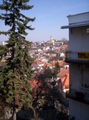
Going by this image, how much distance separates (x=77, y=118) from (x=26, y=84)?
193 inches

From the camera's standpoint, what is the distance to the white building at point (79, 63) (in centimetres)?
1783

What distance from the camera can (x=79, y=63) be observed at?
59.5 feet

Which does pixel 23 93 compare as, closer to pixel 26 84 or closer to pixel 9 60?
pixel 26 84

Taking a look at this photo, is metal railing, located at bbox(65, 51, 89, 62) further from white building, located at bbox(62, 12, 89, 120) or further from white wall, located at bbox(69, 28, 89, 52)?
white wall, located at bbox(69, 28, 89, 52)

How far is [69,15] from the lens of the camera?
19.5 meters

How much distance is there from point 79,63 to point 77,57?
0.52 metres

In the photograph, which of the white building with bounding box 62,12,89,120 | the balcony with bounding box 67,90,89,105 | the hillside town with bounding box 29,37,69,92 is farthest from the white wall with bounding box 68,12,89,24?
the balcony with bounding box 67,90,89,105

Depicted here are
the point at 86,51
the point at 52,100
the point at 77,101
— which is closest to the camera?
the point at 86,51

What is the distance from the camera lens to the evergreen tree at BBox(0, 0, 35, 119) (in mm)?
18141

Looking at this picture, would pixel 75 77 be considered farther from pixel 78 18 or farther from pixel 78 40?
pixel 78 18

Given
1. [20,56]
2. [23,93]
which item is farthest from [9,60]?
Answer: [23,93]

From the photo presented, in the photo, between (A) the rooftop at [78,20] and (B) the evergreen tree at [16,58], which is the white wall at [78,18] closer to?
(A) the rooftop at [78,20]

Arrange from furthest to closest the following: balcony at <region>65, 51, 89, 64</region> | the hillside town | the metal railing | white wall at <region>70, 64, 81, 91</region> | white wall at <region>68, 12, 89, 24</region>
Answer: the hillside town → white wall at <region>70, 64, 81, 91</region> → white wall at <region>68, 12, 89, 24</region> → the metal railing → balcony at <region>65, 51, 89, 64</region>

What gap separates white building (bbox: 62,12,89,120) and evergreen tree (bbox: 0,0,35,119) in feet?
10.4
